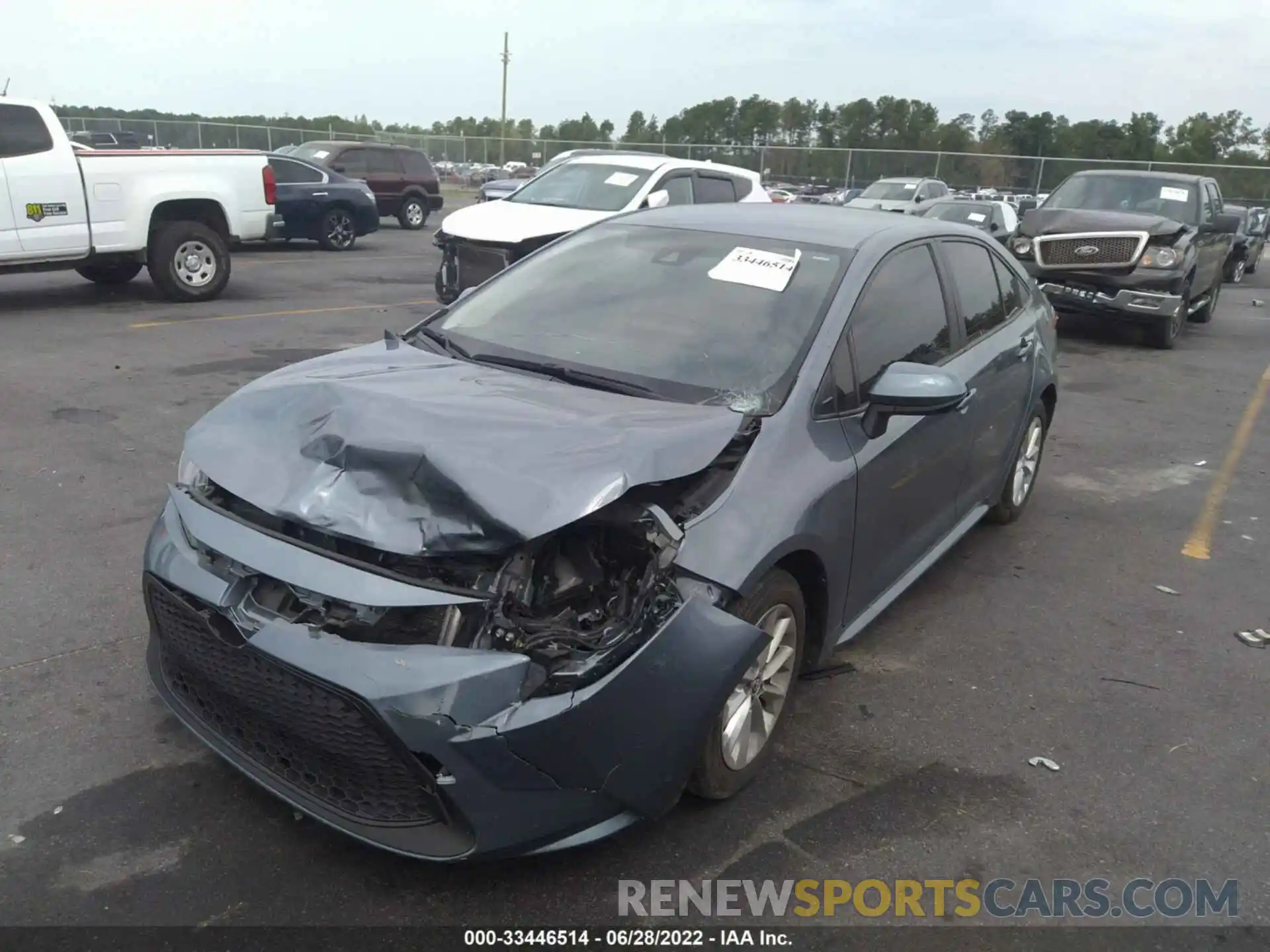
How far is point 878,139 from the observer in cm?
6806

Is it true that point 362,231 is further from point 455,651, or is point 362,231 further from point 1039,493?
point 455,651

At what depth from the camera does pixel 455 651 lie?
8.07ft

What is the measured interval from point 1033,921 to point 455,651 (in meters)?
1.75

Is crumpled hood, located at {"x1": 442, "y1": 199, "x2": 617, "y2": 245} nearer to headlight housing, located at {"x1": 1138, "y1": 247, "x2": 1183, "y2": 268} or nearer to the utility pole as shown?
headlight housing, located at {"x1": 1138, "y1": 247, "x2": 1183, "y2": 268}

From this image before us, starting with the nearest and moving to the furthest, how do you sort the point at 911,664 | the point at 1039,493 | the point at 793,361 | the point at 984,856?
the point at 984,856, the point at 793,361, the point at 911,664, the point at 1039,493

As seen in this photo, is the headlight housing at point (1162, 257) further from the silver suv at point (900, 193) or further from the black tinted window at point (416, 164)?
the black tinted window at point (416, 164)

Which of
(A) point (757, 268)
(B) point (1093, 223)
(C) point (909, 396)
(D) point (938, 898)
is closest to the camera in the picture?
(D) point (938, 898)

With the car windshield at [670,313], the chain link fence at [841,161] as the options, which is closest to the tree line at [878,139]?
the chain link fence at [841,161]

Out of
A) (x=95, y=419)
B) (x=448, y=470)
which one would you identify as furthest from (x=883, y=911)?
(x=95, y=419)

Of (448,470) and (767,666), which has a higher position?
(448,470)

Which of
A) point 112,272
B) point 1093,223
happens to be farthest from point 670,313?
point 112,272

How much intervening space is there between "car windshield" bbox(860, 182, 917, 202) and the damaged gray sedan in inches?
769

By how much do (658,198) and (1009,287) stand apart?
18.7 feet

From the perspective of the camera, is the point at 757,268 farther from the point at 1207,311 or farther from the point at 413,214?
the point at 413,214
